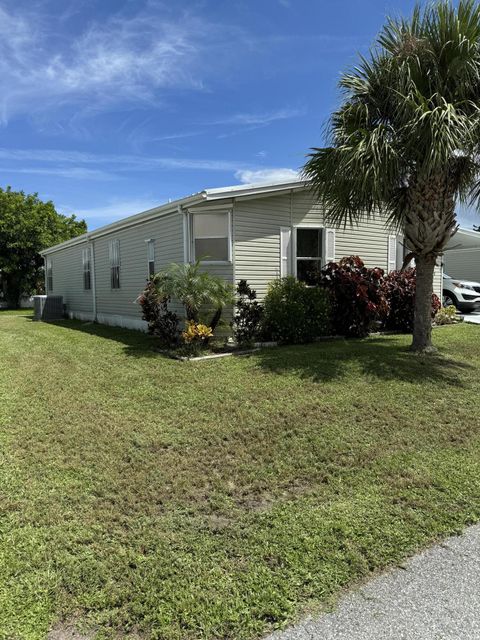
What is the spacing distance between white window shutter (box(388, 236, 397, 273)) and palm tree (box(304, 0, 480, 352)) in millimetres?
4377

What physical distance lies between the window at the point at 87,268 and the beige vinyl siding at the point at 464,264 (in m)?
15.8

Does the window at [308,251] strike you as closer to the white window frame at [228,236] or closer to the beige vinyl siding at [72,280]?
the white window frame at [228,236]

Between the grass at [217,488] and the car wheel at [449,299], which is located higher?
the car wheel at [449,299]

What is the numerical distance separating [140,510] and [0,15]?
8.49 m

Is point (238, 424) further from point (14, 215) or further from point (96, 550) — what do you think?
point (14, 215)

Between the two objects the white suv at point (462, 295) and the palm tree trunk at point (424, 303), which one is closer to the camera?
the palm tree trunk at point (424, 303)

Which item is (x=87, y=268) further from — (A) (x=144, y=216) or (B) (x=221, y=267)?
(B) (x=221, y=267)

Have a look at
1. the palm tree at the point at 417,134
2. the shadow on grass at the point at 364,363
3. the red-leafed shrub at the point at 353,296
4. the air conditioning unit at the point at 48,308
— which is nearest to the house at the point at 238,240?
the red-leafed shrub at the point at 353,296

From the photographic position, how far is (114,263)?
44.7 feet

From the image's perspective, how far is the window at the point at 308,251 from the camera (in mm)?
10781

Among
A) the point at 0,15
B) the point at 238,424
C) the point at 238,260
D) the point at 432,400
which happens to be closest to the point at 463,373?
the point at 432,400

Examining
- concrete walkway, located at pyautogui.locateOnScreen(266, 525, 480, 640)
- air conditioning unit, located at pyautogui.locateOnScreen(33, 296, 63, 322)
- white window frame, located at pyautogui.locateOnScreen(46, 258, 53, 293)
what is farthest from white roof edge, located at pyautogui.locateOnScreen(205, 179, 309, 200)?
white window frame, located at pyautogui.locateOnScreen(46, 258, 53, 293)

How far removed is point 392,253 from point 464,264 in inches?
430

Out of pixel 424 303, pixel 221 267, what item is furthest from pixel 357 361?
pixel 221 267
